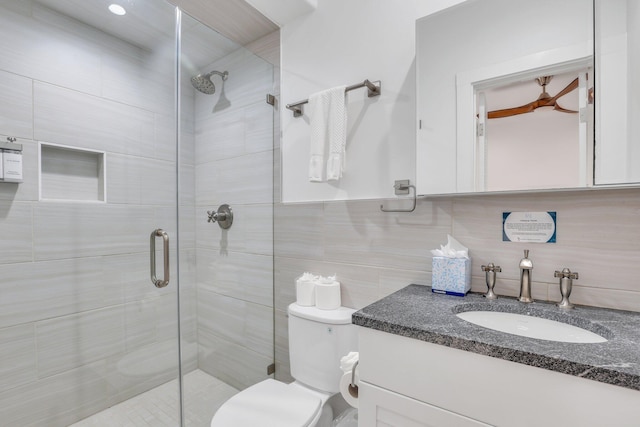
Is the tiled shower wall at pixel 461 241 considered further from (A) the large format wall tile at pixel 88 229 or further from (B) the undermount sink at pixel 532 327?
(A) the large format wall tile at pixel 88 229

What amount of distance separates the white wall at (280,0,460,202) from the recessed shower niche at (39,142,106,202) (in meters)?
0.92

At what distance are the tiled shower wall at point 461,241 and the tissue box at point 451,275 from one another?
0.11 m

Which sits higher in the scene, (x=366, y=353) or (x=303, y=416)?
(x=366, y=353)

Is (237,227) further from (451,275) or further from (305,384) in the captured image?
(451,275)

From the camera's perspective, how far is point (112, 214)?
144cm

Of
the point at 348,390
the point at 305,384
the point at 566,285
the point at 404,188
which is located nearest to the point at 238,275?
the point at 305,384

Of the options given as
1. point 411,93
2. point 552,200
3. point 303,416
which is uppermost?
point 411,93

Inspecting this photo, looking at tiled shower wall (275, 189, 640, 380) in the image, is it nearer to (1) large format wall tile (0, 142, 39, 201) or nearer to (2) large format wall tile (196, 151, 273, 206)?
(2) large format wall tile (196, 151, 273, 206)

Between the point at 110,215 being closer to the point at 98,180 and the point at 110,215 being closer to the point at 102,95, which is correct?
the point at 98,180

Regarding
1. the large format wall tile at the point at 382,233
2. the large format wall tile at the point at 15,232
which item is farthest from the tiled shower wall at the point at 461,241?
the large format wall tile at the point at 15,232

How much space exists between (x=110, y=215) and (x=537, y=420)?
5.65 feet

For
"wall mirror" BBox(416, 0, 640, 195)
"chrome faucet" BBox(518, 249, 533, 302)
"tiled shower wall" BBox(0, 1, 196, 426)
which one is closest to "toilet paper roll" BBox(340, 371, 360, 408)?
"chrome faucet" BBox(518, 249, 533, 302)

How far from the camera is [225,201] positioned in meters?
1.62

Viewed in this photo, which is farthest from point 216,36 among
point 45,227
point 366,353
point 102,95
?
point 366,353
